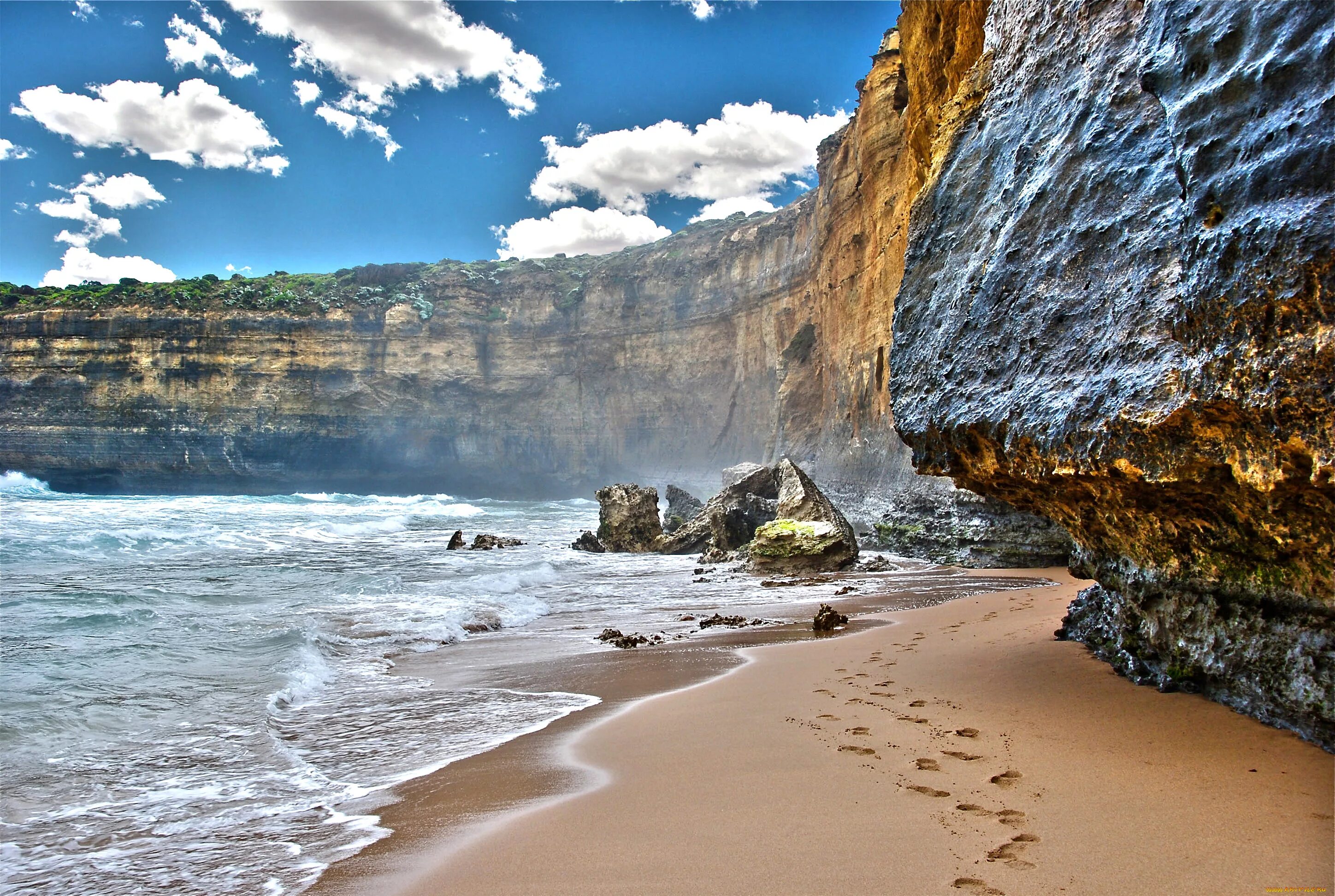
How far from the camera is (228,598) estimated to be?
8.38m

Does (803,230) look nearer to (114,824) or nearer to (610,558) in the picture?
(610,558)

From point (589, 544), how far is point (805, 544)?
6.37 m

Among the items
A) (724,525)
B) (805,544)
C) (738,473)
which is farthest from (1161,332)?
(738,473)

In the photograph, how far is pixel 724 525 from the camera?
14.6 metres

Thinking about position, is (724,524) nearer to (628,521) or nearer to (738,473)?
(628,521)

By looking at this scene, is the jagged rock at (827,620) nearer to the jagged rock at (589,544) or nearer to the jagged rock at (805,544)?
the jagged rock at (805,544)

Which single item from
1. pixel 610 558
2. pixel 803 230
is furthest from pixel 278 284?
pixel 610 558

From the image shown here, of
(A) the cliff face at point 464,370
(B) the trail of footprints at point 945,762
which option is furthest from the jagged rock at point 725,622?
(A) the cliff face at point 464,370

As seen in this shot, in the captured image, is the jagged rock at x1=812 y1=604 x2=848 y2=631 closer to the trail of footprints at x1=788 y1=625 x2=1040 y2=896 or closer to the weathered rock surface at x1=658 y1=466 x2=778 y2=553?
the trail of footprints at x1=788 y1=625 x2=1040 y2=896

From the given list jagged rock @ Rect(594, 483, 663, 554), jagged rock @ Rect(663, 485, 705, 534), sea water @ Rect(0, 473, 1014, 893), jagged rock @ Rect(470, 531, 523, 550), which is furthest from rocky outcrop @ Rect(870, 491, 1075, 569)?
jagged rock @ Rect(470, 531, 523, 550)

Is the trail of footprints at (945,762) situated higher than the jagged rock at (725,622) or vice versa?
the trail of footprints at (945,762)

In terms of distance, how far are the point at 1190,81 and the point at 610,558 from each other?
13.2 m

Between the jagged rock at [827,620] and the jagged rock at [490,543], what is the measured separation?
10823 millimetres

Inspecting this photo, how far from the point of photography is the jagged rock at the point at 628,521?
16.0 meters
